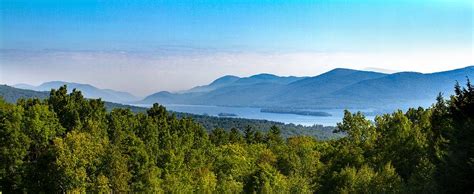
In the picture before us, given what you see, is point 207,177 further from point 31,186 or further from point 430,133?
point 430,133

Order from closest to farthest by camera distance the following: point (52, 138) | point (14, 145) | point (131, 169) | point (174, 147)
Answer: point (14, 145) → point (52, 138) → point (131, 169) → point (174, 147)

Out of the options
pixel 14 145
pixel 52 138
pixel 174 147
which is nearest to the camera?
pixel 14 145

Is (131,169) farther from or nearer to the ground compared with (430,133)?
nearer to the ground

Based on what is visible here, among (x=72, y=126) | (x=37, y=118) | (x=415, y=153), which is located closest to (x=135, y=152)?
(x=72, y=126)

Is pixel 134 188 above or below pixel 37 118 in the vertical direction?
below

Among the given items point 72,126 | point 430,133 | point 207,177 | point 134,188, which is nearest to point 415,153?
point 430,133

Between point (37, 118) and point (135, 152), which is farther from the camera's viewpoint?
point (135, 152)

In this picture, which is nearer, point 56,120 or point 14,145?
point 14,145

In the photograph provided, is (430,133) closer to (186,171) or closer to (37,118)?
(186,171)

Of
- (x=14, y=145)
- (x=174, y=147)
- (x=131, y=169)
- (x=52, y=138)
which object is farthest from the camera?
(x=174, y=147)
